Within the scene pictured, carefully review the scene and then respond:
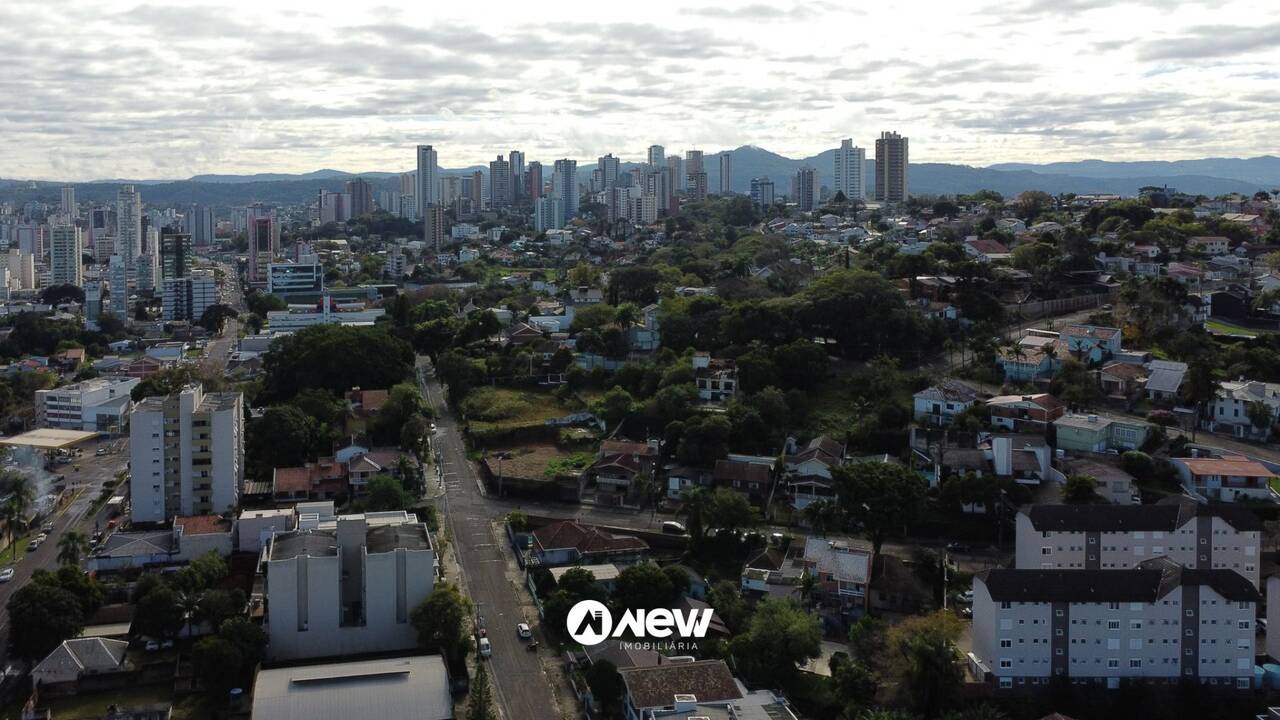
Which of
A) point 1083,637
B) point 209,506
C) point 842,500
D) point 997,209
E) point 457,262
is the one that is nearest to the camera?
point 1083,637

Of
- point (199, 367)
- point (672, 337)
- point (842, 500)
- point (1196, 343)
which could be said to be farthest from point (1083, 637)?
point (199, 367)

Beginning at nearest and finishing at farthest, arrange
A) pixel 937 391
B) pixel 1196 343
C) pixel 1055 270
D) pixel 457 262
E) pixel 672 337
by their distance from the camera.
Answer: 1. pixel 937 391
2. pixel 1196 343
3. pixel 672 337
4. pixel 1055 270
5. pixel 457 262

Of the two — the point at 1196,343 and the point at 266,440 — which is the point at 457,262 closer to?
the point at 266,440

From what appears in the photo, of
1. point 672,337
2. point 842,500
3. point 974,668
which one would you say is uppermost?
point 672,337

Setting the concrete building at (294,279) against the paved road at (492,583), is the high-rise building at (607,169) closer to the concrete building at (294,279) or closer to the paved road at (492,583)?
the concrete building at (294,279)

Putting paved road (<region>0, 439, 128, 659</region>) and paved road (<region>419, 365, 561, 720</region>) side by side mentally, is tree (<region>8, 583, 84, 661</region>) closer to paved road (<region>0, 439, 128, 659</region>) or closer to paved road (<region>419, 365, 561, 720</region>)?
paved road (<region>0, 439, 128, 659</region>)
